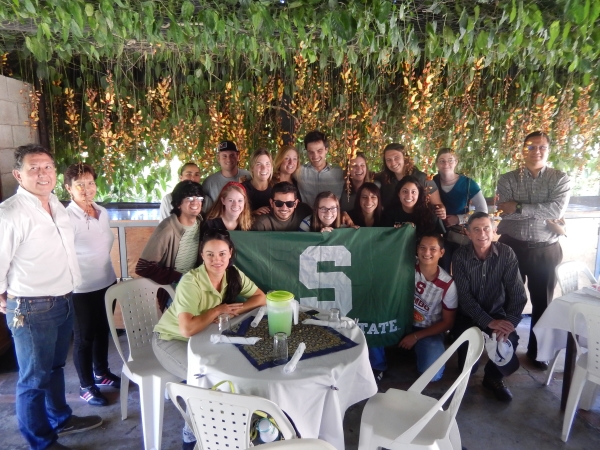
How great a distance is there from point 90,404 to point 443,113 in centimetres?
414

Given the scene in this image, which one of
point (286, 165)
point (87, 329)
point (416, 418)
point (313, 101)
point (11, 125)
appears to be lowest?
point (416, 418)

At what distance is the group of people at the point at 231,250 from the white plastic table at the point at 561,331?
18cm

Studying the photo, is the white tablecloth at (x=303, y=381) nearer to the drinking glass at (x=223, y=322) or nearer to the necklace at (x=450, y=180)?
the drinking glass at (x=223, y=322)

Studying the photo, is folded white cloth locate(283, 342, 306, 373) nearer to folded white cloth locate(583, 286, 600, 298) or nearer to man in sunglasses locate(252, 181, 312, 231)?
man in sunglasses locate(252, 181, 312, 231)

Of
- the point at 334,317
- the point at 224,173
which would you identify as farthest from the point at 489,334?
the point at 224,173

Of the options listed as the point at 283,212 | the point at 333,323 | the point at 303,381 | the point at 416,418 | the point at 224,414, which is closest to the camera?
the point at 224,414

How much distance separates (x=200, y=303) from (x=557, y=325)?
2.19 meters

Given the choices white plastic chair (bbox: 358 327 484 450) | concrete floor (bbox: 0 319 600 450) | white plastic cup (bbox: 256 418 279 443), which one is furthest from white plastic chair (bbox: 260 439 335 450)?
concrete floor (bbox: 0 319 600 450)

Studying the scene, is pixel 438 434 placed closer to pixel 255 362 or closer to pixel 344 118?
pixel 255 362

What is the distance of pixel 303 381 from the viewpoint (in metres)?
1.82

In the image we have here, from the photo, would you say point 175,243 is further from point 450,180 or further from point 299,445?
point 450,180

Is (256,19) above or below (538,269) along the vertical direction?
above

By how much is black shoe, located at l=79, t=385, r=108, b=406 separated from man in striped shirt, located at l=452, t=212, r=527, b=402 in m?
2.50

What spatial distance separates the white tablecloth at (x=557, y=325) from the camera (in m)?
2.73
